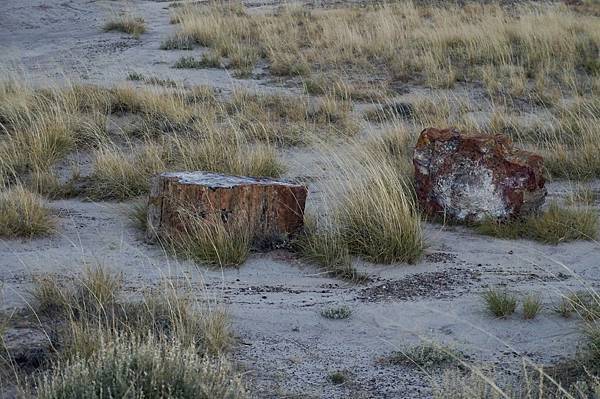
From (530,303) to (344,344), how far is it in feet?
4.03

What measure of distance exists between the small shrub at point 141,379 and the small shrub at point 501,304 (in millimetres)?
2130

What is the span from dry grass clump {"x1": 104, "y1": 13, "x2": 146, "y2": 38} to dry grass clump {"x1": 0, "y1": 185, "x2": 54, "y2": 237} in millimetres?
10914

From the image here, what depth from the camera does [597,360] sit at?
435 cm

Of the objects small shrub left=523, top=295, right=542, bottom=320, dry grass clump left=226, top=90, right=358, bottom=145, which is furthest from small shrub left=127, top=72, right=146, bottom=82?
small shrub left=523, top=295, right=542, bottom=320

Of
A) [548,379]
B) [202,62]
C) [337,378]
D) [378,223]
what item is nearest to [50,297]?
[337,378]

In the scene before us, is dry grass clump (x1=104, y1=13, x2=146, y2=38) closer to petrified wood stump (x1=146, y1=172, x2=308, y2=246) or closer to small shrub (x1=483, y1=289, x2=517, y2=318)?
petrified wood stump (x1=146, y1=172, x2=308, y2=246)

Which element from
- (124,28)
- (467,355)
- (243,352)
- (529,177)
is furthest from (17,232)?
(124,28)

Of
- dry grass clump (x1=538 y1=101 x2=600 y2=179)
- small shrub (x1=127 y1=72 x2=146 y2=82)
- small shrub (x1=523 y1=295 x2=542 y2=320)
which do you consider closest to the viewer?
small shrub (x1=523 y1=295 x2=542 y2=320)

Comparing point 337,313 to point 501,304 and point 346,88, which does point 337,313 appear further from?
point 346,88

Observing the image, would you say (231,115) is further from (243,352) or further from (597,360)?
(597,360)

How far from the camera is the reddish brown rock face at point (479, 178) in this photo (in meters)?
7.29

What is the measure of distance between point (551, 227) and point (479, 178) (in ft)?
2.60

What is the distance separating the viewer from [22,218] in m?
6.68

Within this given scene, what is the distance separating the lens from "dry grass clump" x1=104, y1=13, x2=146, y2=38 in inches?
692
